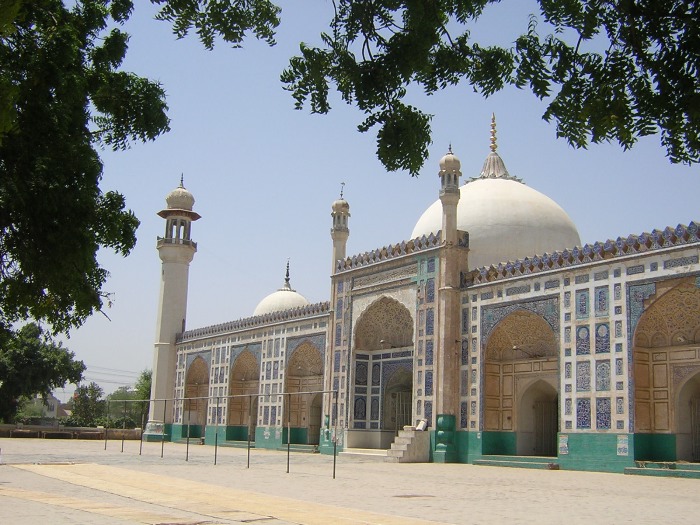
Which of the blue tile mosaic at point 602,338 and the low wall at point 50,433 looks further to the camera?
the low wall at point 50,433

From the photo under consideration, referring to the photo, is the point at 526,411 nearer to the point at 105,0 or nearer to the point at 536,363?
the point at 536,363

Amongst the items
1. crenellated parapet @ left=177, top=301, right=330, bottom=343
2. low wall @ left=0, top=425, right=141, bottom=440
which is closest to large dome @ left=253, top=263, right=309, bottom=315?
crenellated parapet @ left=177, top=301, right=330, bottom=343

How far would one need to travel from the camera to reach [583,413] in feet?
60.0

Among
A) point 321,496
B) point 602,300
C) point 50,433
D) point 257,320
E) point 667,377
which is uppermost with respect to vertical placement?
point 257,320

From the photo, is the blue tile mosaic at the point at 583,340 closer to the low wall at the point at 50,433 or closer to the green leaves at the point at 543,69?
the green leaves at the point at 543,69

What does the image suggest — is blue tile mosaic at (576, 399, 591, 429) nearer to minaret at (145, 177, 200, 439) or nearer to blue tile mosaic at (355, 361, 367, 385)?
blue tile mosaic at (355, 361, 367, 385)

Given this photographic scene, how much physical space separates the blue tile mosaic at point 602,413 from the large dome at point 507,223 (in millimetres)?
6600

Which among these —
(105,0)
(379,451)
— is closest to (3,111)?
(105,0)

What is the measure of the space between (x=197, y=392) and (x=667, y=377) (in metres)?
22.3

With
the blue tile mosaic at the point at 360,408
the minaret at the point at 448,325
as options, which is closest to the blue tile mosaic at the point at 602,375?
the minaret at the point at 448,325

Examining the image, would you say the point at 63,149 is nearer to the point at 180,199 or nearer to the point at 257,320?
the point at 257,320

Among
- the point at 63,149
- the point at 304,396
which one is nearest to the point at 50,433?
the point at 304,396

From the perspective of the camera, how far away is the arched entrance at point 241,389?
3198cm

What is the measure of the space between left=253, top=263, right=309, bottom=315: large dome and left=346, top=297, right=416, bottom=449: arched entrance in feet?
41.4
